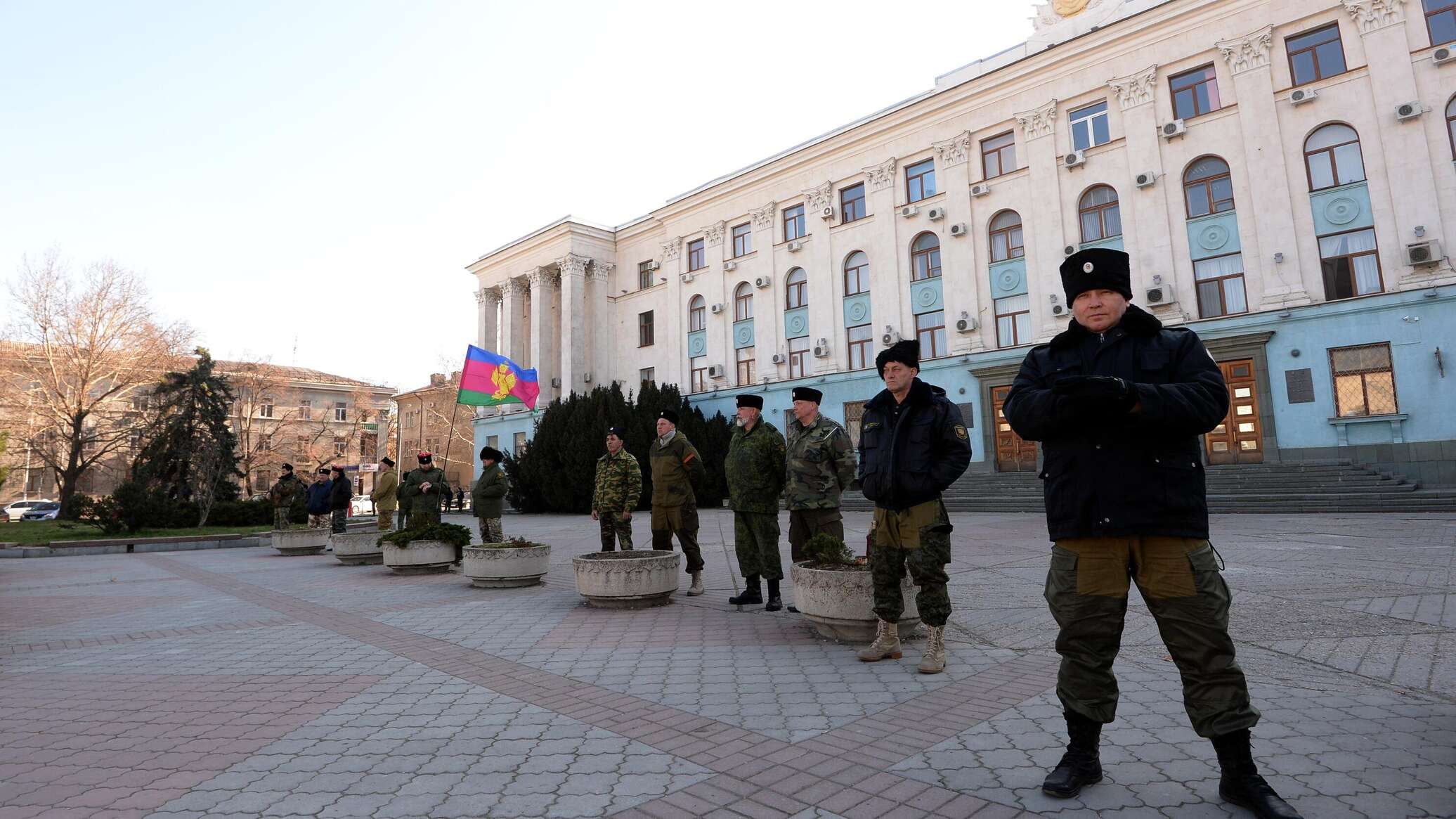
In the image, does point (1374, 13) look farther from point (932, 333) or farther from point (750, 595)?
point (750, 595)

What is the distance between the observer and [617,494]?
8.73 m

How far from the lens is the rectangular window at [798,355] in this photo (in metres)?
32.3

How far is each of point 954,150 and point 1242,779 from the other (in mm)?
28605

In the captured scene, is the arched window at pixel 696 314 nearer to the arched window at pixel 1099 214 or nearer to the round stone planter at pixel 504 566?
the arched window at pixel 1099 214

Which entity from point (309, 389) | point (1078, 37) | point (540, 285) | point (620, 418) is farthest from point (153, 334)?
point (1078, 37)

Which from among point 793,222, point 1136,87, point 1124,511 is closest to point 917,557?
point 1124,511

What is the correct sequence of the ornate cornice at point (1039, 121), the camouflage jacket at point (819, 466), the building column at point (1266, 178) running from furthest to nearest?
the ornate cornice at point (1039, 121) → the building column at point (1266, 178) → the camouflage jacket at point (819, 466)

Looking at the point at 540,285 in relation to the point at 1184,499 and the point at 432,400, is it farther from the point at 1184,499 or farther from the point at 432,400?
the point at 1184,499

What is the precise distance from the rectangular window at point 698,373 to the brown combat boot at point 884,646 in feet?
103

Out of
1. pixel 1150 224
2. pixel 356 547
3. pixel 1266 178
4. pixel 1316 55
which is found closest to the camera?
pixel 356 547

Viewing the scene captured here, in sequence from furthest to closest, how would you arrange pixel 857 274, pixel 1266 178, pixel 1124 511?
pixel 857 274, pixel 1266 178, pixel 1124 511

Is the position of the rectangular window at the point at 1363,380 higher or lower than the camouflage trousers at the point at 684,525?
higher

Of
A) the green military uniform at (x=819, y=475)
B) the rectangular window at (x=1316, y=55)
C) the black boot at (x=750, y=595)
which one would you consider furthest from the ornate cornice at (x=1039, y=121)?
the black boot at (x=750, y=595)

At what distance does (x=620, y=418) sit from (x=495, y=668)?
25.4 meters
